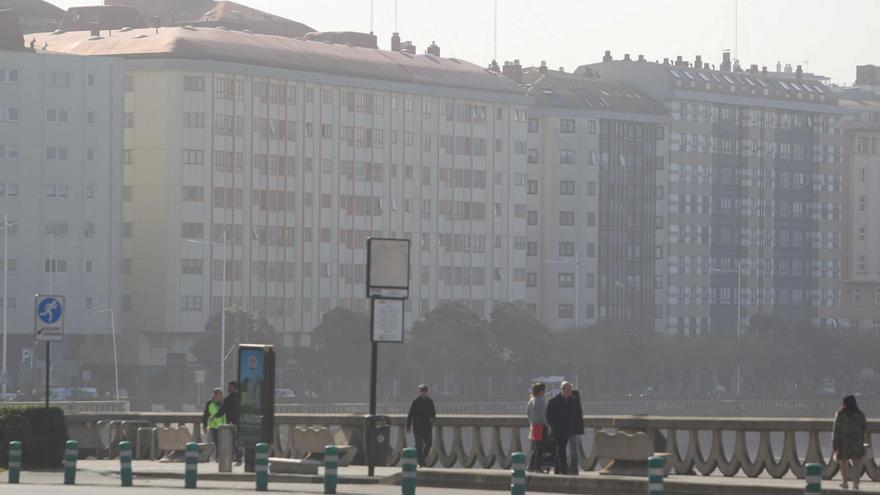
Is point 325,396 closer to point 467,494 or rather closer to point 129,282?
point 129,282

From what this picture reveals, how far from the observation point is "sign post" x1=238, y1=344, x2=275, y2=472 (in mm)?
46281

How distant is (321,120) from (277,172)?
7.42 meters

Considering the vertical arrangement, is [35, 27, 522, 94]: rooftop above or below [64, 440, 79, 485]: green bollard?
above

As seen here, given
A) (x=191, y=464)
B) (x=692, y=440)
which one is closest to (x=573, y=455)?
(x=692, y=440)

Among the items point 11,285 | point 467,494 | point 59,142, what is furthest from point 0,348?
point 467,494

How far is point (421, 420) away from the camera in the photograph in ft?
159

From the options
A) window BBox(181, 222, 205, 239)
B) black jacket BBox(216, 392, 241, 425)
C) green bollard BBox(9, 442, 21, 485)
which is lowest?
green bollard BBox(9, 442, 21, 485)

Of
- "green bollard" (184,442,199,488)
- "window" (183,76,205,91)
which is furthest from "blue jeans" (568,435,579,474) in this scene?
"window" (183,76,205,91)

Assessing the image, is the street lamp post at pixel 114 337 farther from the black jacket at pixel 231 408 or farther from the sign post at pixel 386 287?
the sign post at pixel 386 287

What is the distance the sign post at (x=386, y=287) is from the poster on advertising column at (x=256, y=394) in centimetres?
239

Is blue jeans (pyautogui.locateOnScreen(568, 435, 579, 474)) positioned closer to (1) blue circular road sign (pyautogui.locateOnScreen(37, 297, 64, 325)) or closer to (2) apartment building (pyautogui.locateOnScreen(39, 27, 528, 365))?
(1) blue circular road sign (pyautogui.locateOnScreen(37, 297, 64, 325))

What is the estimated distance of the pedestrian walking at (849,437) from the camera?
123 ft

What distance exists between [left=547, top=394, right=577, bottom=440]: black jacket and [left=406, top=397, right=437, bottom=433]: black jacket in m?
5.00

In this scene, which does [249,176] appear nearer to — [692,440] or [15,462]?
[15,462]
